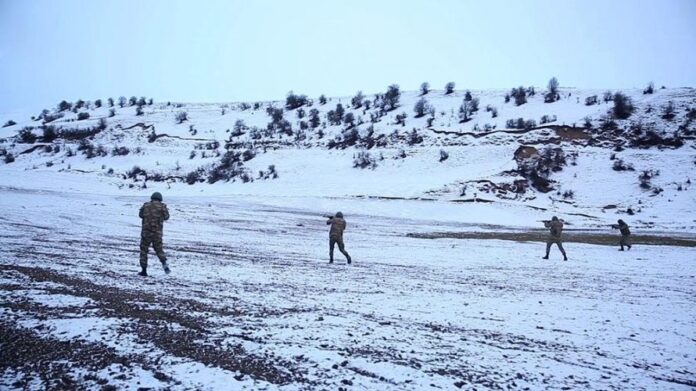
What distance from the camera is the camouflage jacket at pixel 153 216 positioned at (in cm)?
991

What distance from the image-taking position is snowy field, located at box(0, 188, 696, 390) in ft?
15.0

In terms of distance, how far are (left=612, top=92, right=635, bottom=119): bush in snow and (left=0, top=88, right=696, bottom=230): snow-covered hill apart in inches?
30.5

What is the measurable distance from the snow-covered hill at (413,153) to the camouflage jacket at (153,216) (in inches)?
1195

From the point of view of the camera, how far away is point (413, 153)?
52.8m

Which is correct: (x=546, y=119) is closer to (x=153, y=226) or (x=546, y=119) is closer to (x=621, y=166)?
(x=621, y=166)

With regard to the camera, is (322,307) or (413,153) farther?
(413,153)

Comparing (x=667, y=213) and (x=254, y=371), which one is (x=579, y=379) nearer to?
(x=254, y=371)

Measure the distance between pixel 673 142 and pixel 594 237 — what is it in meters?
30.5

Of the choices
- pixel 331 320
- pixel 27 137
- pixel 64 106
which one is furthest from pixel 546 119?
pixel 64 106

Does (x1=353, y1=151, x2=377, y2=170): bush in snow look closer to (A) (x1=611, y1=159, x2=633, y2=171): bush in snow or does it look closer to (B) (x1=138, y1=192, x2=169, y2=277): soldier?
(A) (x1=611, y1=159, x2=633, y2=171): bush in snow

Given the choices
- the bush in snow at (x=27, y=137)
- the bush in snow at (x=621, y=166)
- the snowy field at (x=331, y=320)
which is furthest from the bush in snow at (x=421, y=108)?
the bush in snow at (x=27, y=137)

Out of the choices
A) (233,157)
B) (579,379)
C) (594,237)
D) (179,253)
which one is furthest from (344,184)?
(579,379)

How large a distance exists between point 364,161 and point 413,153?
6.20 metres

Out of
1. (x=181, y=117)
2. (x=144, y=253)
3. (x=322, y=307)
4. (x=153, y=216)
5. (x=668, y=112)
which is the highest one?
(x=668, y=112)
